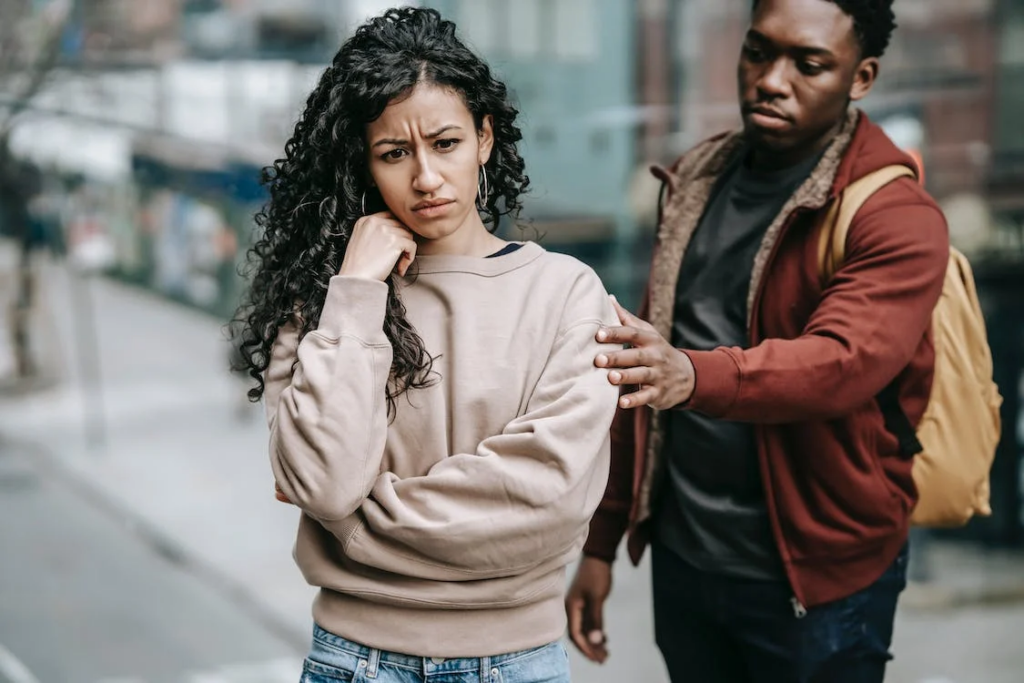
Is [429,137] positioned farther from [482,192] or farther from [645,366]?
[645,366]

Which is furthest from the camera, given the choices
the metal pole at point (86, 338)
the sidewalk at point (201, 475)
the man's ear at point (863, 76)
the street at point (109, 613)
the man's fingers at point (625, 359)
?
the metal pole at point (86, 338)

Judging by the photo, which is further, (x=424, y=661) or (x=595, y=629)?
(x=595, y=629)

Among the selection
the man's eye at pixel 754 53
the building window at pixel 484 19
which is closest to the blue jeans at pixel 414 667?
the man's eye at pixel 754 53

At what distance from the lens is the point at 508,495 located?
5.99ft

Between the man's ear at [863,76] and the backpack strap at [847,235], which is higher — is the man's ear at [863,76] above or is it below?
above

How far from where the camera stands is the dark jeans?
2314 millimetres

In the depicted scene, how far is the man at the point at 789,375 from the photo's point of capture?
2076mm

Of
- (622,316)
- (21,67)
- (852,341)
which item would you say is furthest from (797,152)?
(21,67)

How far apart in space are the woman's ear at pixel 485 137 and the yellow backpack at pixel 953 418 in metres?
0.78

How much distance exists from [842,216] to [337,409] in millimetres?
959

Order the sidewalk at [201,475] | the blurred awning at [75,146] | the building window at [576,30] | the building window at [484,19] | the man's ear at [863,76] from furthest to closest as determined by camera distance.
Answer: the blurred awning at [75,146], the building window at [484,19], the building window at [576,30], the sidewalk at [201,475], the man's ear at [863,76]

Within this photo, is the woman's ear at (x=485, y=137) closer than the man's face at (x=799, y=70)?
Yes

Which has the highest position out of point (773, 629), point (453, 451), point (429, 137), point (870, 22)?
point (870, 22)

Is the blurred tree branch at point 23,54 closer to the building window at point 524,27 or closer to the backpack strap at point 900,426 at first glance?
the building window at point 524,27
